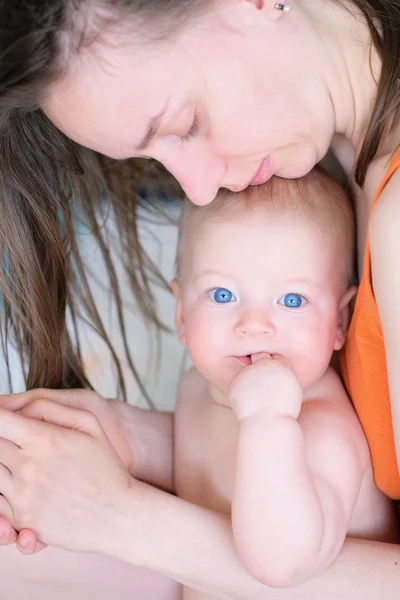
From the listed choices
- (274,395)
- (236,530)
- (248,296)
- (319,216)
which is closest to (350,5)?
(319,216)

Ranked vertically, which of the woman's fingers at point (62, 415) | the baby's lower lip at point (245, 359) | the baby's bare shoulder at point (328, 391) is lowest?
the woman's fingers at point (62, 415)

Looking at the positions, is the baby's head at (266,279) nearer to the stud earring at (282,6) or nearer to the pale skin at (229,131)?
the pale skin at (229,131)

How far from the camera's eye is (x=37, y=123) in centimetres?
130

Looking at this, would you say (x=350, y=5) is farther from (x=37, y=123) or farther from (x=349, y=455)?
(x=349, y=455)

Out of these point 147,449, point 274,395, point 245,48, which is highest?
point 245,48

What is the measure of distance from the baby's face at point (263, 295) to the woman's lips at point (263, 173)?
46 millimetres

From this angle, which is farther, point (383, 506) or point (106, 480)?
point (383, 506)

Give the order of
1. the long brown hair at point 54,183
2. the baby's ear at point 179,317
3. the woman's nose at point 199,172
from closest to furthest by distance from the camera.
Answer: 1. the long brown hair at point 54,183
2. the woman's nose at point 199,172
3. the baby's ear at point 179,317

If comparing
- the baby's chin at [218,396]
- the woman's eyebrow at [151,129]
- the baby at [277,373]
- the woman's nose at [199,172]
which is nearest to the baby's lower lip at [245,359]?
the baby at [277,373]

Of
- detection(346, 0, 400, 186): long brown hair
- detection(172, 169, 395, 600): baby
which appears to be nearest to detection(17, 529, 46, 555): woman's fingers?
detection(172, 169, 395, 600): baby

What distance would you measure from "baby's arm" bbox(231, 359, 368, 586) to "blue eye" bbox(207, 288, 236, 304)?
0.11 metres

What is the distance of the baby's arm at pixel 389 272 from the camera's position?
1017 millimetres

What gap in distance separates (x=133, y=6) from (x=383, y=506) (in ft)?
2.65

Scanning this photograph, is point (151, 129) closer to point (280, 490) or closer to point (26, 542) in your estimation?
point (280, 490)
